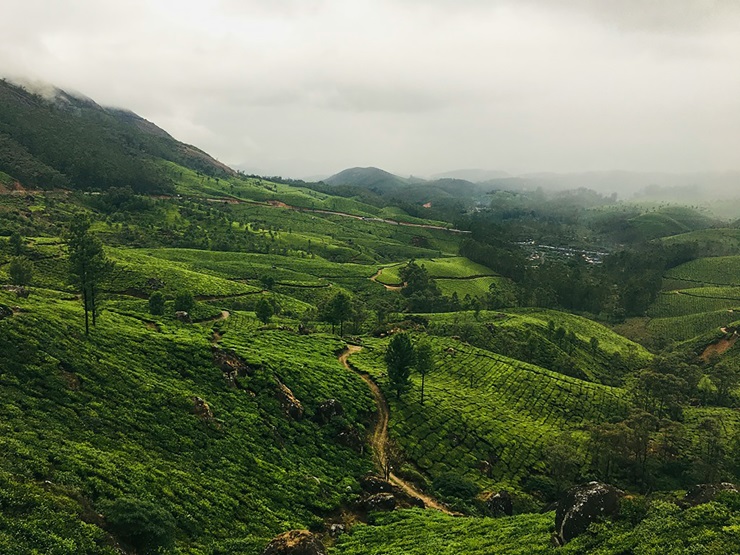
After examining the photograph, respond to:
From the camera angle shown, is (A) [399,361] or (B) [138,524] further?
(A) [399,361]

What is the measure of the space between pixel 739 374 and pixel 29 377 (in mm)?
167185

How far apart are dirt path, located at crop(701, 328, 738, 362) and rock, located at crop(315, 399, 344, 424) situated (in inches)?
5817

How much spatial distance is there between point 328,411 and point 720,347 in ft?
522

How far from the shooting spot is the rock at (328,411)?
54.8 metres

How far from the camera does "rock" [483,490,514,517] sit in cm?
4831

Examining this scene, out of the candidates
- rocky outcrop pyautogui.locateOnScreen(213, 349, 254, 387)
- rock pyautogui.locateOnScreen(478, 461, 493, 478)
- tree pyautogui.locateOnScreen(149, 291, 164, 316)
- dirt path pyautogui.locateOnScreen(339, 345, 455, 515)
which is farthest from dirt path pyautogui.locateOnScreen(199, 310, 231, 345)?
rock pyautogui.locateOnScreen(478, 461, 493, 478)

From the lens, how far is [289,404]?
5300 cm

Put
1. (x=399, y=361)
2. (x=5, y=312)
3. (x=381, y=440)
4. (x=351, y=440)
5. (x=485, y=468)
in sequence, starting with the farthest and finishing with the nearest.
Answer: (x=399, y=361) < (x=485, y=468) < (x=381, y=440) < (x=351, y=440) < (x=5, y=312)

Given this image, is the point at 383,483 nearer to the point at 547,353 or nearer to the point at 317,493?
the point at 317,493

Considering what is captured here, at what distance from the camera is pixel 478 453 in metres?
64.8

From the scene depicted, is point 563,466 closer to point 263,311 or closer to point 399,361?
point 399,361

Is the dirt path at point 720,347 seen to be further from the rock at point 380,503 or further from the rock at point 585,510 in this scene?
the rock at point 585,510

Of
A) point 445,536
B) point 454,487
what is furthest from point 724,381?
point 445,536

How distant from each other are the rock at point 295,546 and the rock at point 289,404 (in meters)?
24.4
